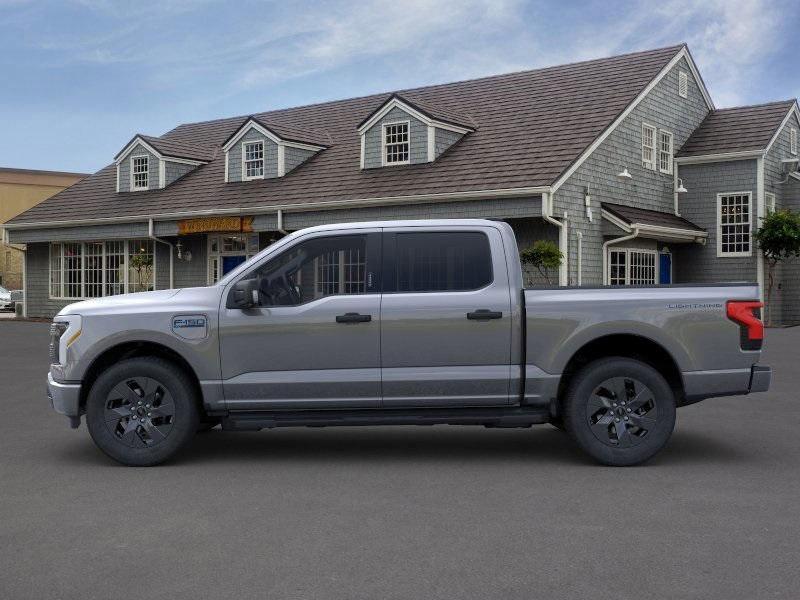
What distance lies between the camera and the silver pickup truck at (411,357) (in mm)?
7590

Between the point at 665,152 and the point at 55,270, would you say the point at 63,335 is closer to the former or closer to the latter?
the point at 665,152

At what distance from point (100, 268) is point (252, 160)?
7.36 metres

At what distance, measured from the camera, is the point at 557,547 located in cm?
525

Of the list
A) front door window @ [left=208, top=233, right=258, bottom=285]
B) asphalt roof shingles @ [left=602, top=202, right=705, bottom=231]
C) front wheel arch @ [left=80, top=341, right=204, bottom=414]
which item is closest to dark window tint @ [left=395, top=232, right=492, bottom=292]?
front wheel arch @ [left=80, top=341, right=204, bottom=414]

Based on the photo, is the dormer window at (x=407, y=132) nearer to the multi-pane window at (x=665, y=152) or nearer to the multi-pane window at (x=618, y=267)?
the multi-pane window at (x=618, y=267)

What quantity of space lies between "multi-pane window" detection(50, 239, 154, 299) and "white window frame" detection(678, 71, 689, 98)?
→ 1750 centimetres

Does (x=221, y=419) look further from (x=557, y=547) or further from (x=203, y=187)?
(x=203, y=187)

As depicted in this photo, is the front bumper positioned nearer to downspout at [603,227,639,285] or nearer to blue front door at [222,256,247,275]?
downspout at [603,227,639,285]

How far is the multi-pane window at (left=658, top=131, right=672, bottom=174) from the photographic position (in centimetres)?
2750

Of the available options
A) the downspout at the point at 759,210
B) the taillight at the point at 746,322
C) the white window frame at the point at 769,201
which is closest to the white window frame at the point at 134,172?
the downspout at the point at 759,210

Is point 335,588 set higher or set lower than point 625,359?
lower

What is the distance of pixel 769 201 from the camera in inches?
1067

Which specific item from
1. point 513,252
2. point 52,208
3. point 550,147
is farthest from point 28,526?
point 52,208

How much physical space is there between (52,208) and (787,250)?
24137 mm
